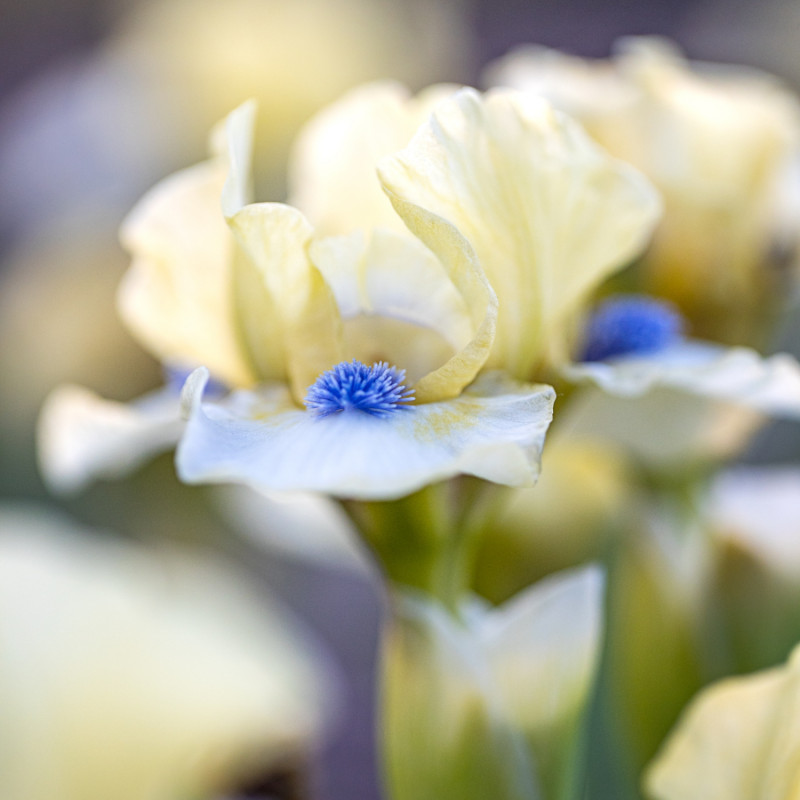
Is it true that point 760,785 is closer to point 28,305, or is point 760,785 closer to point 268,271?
point 268,271

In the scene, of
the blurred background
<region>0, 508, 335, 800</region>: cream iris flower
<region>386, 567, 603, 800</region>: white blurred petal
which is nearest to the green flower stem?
<region>386, 567, 603, 800</region>: white blurred petal

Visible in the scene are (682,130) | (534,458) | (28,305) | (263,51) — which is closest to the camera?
(534,458)

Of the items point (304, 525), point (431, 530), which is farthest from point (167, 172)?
point (431, 530)

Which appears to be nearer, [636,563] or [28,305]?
[636,563]

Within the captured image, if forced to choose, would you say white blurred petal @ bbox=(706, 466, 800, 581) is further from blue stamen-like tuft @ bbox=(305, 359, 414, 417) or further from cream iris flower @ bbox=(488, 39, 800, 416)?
blue stamen-like tuft @ bbox=(305, 359, 414, 417)

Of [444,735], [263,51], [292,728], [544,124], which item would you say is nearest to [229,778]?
[292,728]

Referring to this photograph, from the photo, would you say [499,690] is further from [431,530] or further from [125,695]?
[125,695]
